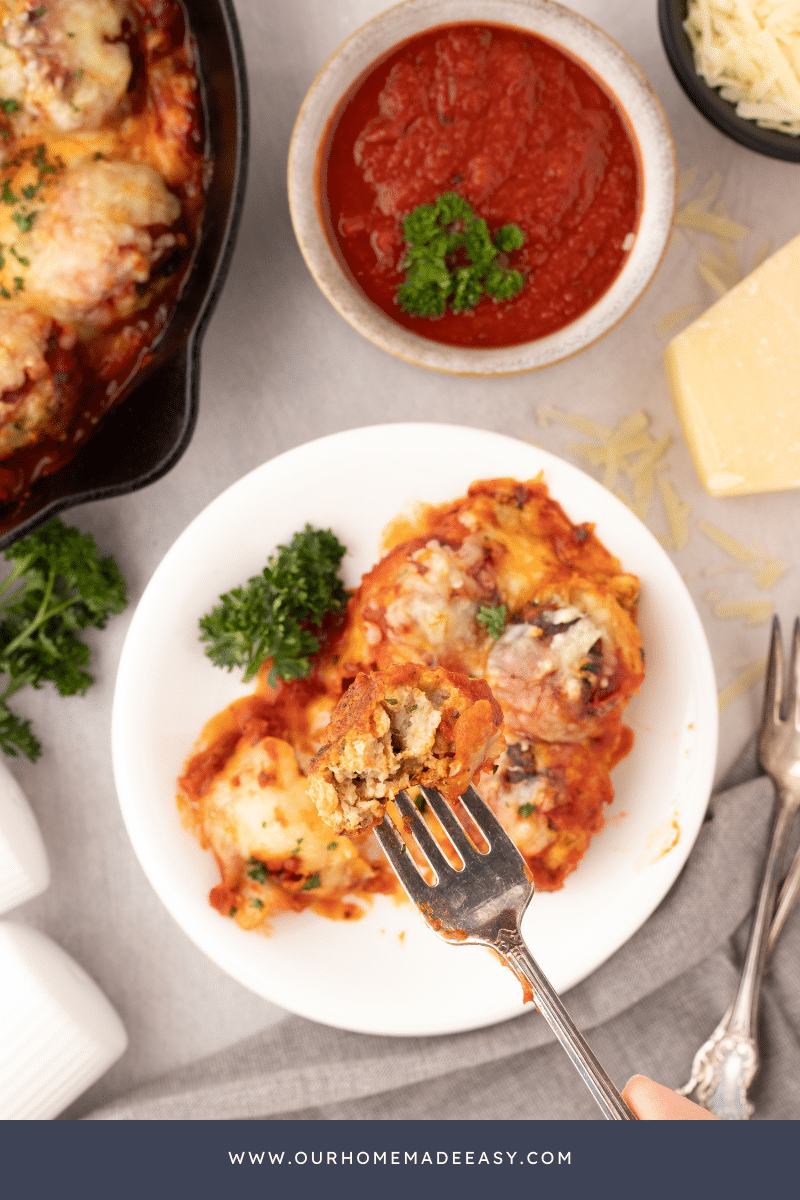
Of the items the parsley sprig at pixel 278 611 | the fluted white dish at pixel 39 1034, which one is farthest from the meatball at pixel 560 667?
the fluted white dish at pixel 39 1034

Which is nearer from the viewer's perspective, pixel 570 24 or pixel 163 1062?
pixel 570 24

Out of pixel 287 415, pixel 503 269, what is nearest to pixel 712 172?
pixel 503 269

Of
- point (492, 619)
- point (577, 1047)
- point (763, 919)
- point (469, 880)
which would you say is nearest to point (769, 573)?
point (763, 919)

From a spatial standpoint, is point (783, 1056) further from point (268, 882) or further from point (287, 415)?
point (287, 415)

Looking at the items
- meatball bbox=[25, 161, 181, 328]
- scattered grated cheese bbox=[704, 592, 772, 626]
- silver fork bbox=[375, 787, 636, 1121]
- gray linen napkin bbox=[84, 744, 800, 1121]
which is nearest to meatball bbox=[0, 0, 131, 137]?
meatball bbox=[25, 161, 181, 328]

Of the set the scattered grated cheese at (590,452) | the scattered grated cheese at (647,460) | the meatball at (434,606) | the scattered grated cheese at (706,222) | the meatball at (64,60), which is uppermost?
the meatball at (64,60)

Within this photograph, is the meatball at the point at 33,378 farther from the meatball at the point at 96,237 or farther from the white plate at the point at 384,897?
the white plate at the point at 384,897

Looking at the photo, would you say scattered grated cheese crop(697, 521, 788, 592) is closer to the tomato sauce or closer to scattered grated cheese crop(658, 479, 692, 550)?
scattered grated cheese crop(658, 479, 692, 550)
